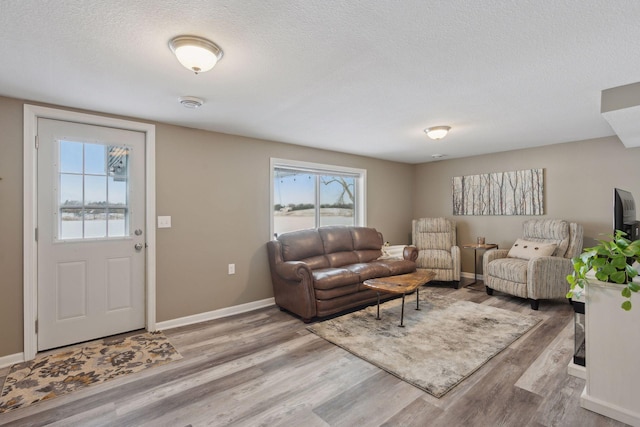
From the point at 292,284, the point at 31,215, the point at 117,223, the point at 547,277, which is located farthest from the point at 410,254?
the point at 31,215

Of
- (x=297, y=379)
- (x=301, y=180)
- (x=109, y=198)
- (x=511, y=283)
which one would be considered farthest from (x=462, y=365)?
(x=109, y=198)

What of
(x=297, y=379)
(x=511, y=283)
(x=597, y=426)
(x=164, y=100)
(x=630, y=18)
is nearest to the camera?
(x=630, y=18)

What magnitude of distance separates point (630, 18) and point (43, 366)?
4.61 metres

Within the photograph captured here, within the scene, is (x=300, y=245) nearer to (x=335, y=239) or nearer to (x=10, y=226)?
(x=335, y=239)

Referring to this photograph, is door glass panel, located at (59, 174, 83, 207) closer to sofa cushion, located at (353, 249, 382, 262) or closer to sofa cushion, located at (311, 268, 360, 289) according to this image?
sofa cushion, located at (311, 268, 360, 289)

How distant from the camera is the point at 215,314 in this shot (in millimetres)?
3625

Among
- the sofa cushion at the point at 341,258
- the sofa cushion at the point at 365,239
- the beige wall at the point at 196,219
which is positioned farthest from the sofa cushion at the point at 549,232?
the beige wall at the point at 196,219

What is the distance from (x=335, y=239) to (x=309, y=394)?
258 centimetres

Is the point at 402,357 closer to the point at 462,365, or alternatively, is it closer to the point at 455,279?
the point at 462,365

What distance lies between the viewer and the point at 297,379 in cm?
227

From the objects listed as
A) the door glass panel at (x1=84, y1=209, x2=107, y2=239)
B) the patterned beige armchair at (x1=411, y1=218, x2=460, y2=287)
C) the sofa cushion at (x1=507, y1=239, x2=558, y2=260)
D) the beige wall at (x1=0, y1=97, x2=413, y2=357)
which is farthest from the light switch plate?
the sofa cushion at (x1=507, y1=239, x2=558, y2=260)

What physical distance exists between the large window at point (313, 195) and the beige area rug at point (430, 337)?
1.67m

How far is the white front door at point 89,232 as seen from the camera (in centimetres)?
274

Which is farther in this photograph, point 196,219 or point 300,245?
point 300,245
